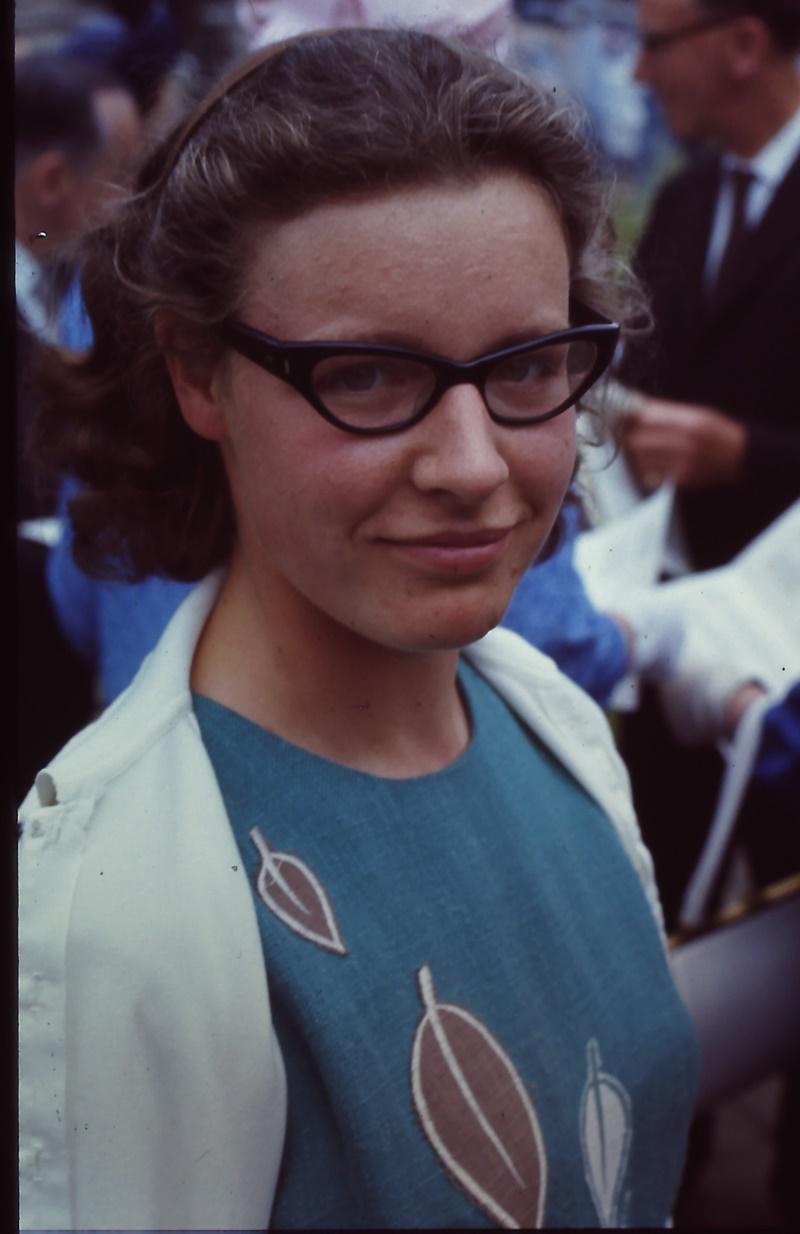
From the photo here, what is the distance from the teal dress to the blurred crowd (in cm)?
16

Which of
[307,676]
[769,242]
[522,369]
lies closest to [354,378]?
[522,369]

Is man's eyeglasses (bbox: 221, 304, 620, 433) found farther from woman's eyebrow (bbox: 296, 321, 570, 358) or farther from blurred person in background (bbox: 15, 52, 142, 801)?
blurred person in background (bbox: 15, 52, 142, 801)

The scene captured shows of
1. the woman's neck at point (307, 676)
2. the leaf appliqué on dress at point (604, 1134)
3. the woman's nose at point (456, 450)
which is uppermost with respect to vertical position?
the woman's nose at point (456, 450)

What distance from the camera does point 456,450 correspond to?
700 mm

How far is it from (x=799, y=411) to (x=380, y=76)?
5.38 feet

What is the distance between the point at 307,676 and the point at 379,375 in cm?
26

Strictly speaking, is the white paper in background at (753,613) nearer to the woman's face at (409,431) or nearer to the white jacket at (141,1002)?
the woman's face at (409,431)

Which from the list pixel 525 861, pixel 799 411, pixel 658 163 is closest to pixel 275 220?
pixel 525 861

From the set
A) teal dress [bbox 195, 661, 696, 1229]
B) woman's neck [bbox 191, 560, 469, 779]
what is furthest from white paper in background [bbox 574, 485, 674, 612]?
woman's neck [bbox 191, 560, 469, 779]

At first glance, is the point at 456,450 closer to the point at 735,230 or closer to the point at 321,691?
the point at 321,691

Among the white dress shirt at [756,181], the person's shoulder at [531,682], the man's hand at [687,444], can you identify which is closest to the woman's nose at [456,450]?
the person's shoulder at [531,682]

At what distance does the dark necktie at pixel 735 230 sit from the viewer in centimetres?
232

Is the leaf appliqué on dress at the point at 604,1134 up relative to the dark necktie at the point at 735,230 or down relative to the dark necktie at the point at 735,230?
down

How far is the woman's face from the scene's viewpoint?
68 cm
